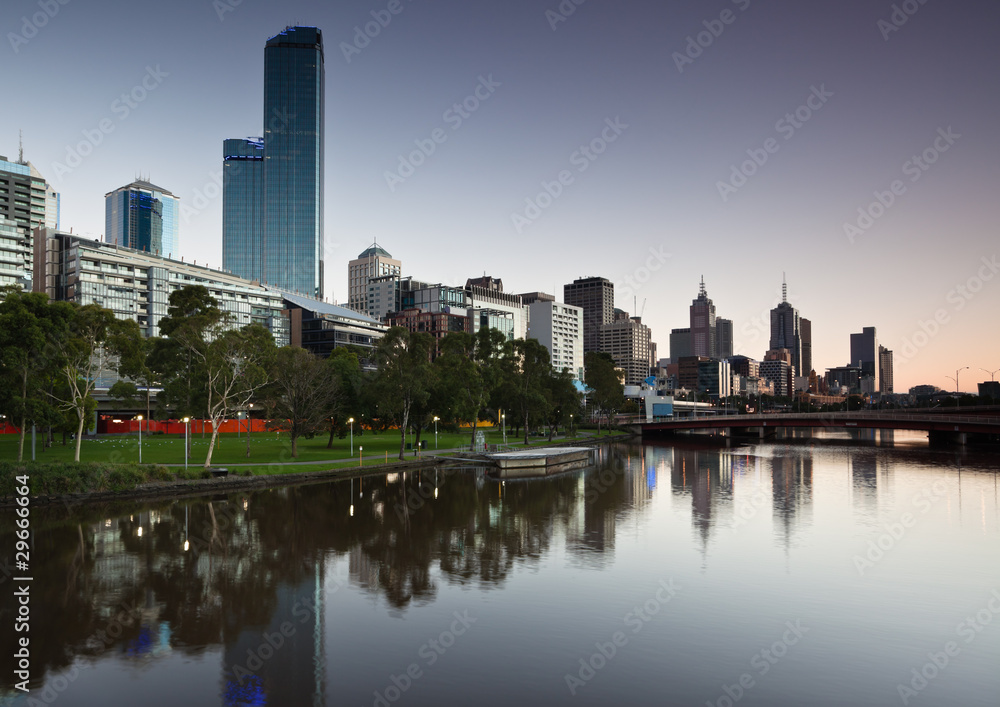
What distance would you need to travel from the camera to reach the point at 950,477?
6769 centimetres

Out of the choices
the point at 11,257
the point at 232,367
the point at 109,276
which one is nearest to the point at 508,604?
the point at 232,367

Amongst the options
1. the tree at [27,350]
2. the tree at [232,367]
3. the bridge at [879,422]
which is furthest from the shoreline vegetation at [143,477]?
the bridge at [879,422]

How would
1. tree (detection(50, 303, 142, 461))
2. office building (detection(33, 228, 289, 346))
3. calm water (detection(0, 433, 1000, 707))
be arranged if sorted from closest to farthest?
calm water (detection(0, 433, 1000, 707)) < tree (detection(50, 303, 142, 461)) < office building (detection(33, 228, 289, 346))

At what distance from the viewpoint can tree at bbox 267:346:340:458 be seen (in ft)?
220

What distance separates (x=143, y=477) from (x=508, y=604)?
36127mm

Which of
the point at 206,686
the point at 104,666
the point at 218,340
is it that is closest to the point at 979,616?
the point at 206,686

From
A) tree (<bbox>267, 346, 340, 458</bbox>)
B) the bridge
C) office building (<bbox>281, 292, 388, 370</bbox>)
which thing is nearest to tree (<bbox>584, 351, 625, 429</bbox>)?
the bridge

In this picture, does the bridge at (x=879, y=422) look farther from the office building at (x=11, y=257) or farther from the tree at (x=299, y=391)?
the office building at (x=11, y=257)

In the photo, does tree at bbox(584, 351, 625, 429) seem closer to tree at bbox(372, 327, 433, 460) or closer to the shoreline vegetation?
tree at bbox(372, 327, 433, 460)

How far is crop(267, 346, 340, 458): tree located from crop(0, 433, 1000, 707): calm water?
1963 cm

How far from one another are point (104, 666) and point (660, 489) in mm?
49392

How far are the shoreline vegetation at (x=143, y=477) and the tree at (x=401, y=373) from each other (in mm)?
8159

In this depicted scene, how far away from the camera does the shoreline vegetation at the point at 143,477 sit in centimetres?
4438

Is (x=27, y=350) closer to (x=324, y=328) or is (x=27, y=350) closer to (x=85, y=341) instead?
(x=85, y=341)
